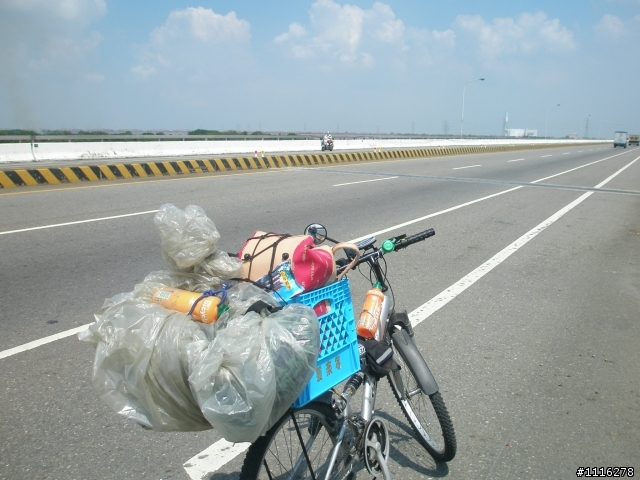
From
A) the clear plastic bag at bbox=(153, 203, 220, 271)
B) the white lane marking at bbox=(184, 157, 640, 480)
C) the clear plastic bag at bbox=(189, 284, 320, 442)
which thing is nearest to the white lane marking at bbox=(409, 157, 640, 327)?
the white lane marking at bbox=(184, 157, 640, 480)

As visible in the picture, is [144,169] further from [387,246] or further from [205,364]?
[205,364]

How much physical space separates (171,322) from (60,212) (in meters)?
8.72

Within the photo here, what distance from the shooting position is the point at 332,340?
2.23 m

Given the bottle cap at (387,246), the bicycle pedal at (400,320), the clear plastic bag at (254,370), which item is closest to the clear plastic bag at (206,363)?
the clear plastic bag at (254,370)

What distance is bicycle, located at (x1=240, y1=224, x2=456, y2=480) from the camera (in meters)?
2.16

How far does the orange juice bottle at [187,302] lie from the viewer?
6.55 ft

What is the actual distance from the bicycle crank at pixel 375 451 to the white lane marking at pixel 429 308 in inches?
32.4

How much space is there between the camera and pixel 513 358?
170 inches

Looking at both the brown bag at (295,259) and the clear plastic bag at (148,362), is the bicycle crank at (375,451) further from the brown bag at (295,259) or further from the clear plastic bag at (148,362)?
the clear plastic bag at (148,362)

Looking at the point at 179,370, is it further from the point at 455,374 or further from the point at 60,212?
the point at 60,212

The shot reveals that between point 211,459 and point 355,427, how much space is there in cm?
94

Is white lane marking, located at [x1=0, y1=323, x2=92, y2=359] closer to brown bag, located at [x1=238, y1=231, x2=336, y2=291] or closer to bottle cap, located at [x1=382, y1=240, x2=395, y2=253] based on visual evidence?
brown bag, located at [x1=238, y1=231, x2=336, y2=291]

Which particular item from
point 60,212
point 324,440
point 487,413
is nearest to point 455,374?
point 487,413

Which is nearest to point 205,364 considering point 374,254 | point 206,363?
point 206,363
